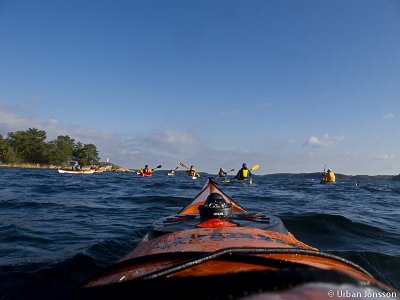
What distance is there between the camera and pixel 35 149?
81188 millimetres

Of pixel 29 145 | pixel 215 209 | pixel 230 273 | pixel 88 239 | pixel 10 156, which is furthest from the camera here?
pixel 29 145

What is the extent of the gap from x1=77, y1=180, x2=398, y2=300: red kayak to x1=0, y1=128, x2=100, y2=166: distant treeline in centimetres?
8150

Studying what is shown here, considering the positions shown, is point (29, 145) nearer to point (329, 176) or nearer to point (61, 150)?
point (61, 150)

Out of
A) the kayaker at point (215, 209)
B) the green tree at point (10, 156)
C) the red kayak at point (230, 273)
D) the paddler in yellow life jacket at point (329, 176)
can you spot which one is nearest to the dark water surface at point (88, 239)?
the red kayak at point (230, 273)

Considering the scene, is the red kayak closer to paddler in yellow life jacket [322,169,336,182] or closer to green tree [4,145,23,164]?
paddler in yellow life jacket [322,169,336,182]

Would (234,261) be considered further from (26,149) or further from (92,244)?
(26,149)

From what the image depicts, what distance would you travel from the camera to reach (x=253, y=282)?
1164 mm

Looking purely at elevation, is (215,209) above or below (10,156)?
below

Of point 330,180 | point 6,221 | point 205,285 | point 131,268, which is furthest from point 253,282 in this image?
point 330,180

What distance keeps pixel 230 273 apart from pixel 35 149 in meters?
89.7

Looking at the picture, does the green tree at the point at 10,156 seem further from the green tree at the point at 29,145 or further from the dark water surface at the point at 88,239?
the dark water surface at the point at 88,239

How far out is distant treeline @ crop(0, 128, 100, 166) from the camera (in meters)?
74.3

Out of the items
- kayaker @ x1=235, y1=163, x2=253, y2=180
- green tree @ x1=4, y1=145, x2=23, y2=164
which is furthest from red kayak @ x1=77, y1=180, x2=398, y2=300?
green tree @ x1=4, y1=145, x2=23, y2=164

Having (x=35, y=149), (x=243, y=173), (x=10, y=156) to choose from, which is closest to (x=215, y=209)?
(x=243, y=173)
